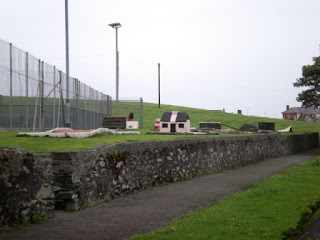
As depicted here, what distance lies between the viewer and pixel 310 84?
135 ft

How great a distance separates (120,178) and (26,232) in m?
4.48

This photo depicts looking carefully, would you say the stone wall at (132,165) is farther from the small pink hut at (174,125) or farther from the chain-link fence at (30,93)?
the chain-link fence at (30,93)

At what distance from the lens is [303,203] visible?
9578mm

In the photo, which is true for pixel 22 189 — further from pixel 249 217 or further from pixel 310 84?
pixel 310 84

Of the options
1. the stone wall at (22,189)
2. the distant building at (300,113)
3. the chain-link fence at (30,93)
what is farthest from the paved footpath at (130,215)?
the distant building at (300,113)

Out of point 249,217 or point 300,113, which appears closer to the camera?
point 249,217

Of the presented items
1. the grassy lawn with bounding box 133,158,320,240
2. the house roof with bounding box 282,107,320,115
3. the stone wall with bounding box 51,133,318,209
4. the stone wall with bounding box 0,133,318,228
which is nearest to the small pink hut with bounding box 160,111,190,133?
the stone wall with bounding box 51,133,318,209

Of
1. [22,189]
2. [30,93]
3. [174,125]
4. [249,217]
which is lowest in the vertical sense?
[249,217]

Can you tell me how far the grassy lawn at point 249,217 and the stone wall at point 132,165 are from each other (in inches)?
100

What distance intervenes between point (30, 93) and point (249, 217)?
1362 centimetres

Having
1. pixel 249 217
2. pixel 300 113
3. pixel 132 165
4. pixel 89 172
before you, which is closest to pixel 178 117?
pixel 132 165

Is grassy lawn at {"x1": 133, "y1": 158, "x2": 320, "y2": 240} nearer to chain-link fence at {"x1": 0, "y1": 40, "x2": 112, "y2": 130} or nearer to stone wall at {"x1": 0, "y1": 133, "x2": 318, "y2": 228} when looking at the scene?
stone wall at {"x1": 0, "y1": 133, "x2": 318, "y2": 228}

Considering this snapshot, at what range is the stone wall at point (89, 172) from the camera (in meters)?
8.23

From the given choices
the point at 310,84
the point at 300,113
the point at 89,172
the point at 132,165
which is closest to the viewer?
the point at 89,172
